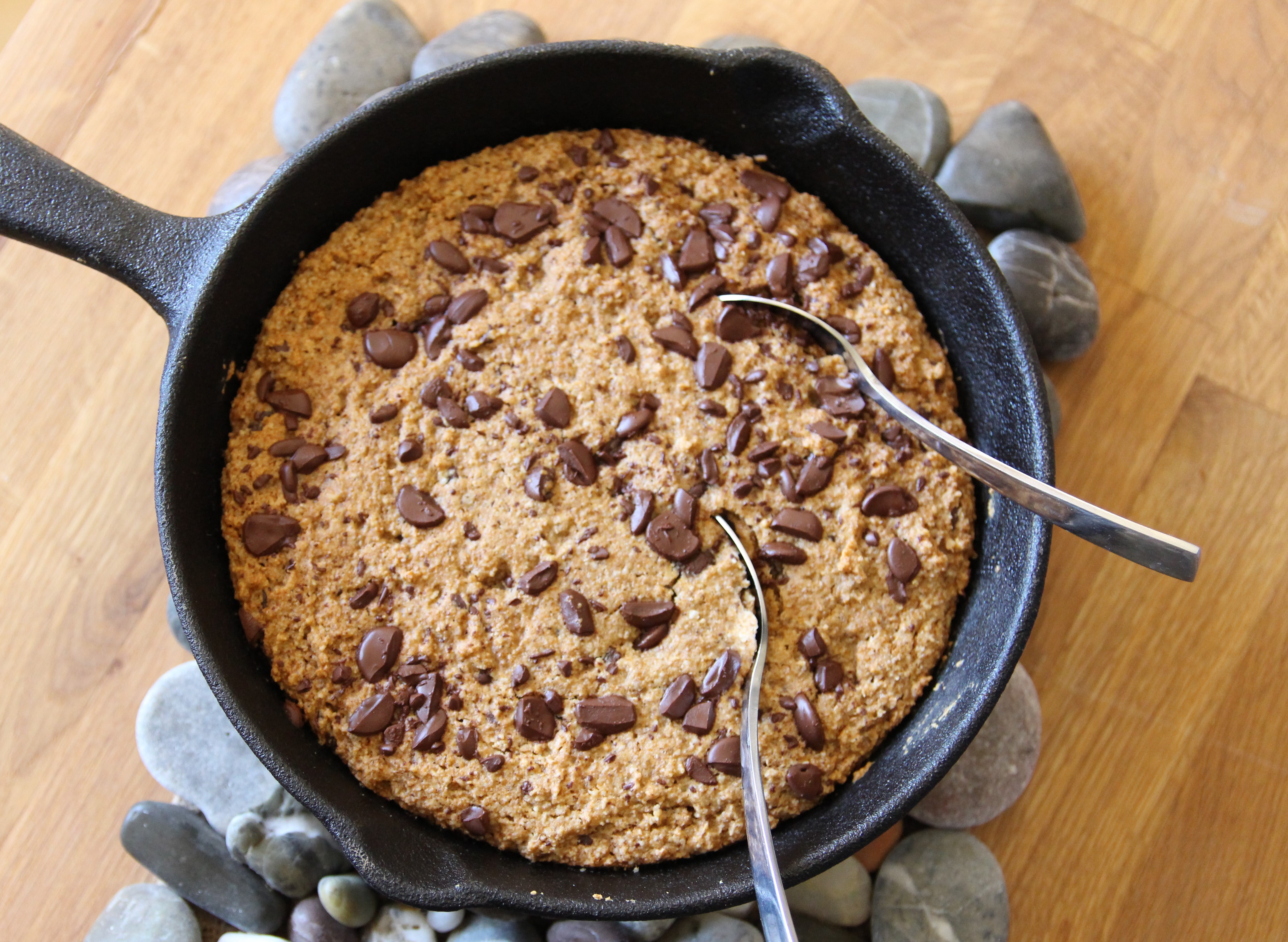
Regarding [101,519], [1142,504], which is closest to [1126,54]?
[1142,504]

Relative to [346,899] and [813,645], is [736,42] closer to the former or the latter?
[813,645]

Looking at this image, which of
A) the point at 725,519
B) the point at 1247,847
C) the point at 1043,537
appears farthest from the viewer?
the point at 1247,847

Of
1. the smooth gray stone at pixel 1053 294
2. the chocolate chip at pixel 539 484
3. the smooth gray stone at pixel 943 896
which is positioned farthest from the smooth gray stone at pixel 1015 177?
the smooth gray stone at pixel 943 896

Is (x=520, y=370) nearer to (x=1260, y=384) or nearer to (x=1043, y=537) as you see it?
(x=1043, y=537)

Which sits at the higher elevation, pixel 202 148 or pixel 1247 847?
pixel 202 148

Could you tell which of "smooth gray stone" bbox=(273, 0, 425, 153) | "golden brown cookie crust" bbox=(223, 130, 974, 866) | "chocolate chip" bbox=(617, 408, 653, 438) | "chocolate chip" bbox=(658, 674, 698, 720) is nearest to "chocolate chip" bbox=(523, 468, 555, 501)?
"golden brown cookie crust" bbox=(223, 130, 974, 866)

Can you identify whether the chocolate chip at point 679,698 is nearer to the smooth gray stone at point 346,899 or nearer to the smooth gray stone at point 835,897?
the smooth gray stone at point 835,897
